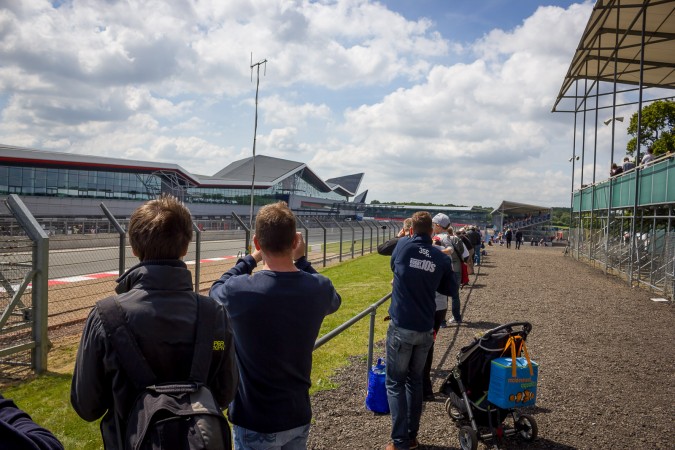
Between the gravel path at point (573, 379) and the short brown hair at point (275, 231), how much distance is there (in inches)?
103

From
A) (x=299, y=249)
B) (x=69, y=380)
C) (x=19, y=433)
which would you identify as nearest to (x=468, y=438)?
(x=299, y=249)

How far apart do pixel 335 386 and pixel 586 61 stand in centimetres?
2370

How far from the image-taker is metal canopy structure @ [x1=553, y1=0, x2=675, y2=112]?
16.8 meters

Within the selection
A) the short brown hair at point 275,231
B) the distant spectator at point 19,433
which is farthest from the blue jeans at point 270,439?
the distant spectator at point 19,433

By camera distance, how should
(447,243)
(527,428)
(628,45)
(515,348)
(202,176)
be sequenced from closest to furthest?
(515,348) < (527,428) < (447,243) < (628,45) < (202,176)

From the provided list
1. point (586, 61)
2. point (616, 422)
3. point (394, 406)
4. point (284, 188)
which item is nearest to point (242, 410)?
point (394, 406)

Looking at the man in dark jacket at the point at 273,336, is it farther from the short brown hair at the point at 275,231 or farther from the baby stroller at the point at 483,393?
the baby stroller at the point at 483,393

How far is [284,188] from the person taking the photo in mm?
87375

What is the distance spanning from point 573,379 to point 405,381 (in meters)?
3.39

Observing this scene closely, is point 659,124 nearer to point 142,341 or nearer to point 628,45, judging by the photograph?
point 628,45

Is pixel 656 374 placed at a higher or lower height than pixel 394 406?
lower

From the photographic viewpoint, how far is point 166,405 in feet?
5.02

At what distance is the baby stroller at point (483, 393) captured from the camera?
4.28 m

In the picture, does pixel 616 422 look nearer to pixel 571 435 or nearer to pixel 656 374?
pixel 571 435
